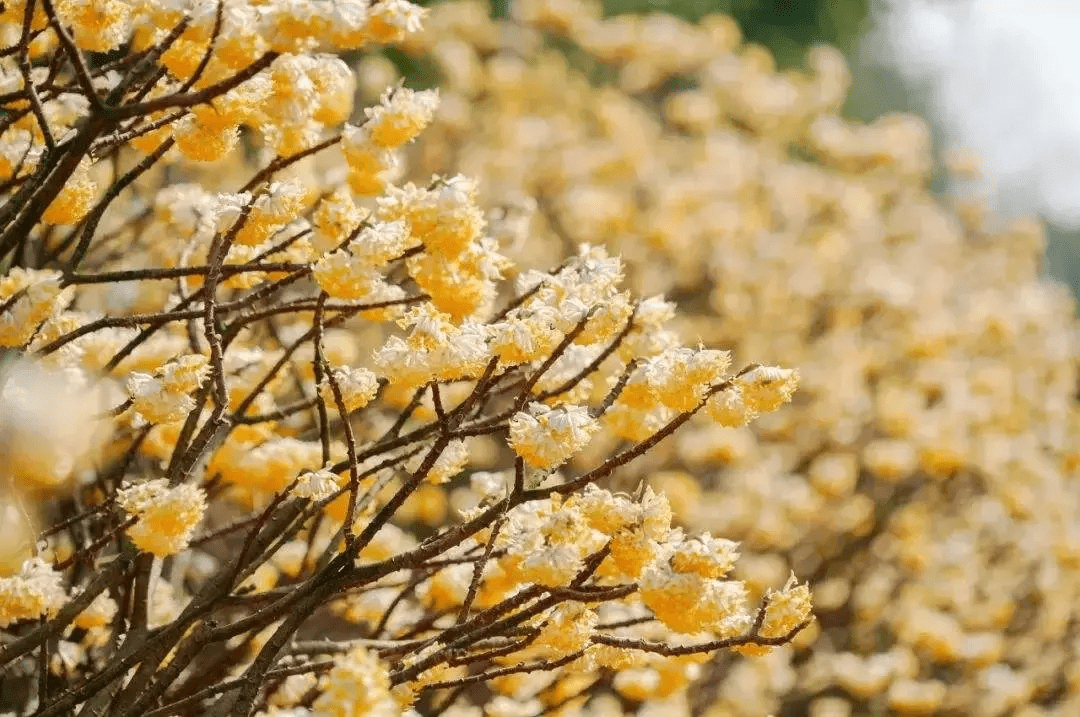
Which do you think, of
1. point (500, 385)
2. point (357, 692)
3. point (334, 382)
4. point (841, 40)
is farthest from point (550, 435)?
point (841, 40)

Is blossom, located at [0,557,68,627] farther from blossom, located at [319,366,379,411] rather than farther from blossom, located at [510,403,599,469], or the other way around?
blossom, located at [510,403,599,469]

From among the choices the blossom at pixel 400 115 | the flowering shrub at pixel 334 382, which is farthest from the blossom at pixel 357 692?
the blossom at pixel 400 115

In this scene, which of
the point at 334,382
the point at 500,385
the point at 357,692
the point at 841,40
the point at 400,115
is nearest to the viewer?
the point at 357,692

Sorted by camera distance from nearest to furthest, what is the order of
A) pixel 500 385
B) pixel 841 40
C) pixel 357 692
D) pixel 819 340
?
pixel 357 692
pixel 500 385
pixel 819 340
pixel 841 40

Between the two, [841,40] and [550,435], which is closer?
[550,435]

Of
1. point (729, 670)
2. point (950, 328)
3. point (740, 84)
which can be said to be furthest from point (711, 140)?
point (729, 670)

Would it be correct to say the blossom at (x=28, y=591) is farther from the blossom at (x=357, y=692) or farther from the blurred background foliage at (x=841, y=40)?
the blurred background foliage at (x=841, y=40)

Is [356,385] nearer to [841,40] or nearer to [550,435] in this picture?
[550,435]

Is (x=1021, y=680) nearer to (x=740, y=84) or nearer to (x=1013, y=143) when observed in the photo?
(x=740, y=84)

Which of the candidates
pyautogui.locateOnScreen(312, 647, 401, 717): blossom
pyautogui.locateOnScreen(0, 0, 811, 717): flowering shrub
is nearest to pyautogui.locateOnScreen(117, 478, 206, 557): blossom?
pyautogui.locateOnScreen(0, 0, 811, 717): flowering shrub
